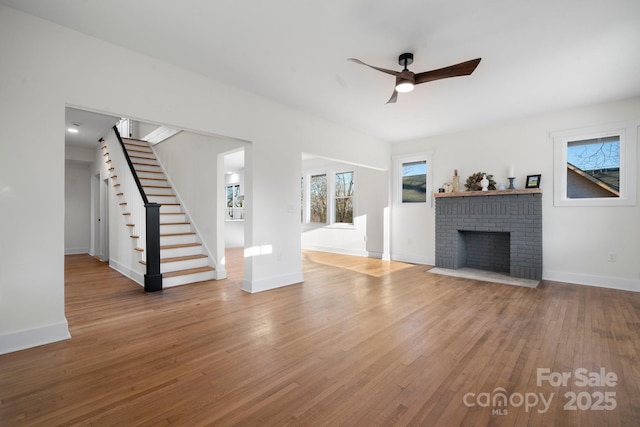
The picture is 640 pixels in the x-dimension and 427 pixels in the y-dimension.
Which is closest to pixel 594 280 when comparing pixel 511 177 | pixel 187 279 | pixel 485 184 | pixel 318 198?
pixel 511 177

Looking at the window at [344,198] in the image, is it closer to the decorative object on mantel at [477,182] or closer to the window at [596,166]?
the decorative object on mantel at [477,182]

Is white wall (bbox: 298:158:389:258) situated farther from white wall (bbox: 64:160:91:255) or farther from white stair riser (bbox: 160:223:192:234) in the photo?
white wall (bbox: 64:160:91:255)

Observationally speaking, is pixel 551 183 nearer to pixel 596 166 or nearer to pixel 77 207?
pixel 596 166

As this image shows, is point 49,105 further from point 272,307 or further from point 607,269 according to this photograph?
point 607,269

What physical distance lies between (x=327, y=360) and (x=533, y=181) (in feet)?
15.8

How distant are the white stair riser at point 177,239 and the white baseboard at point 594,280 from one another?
6.26 metres

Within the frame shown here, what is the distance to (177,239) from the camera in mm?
5363

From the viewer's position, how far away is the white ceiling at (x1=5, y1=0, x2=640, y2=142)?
93.3 inches

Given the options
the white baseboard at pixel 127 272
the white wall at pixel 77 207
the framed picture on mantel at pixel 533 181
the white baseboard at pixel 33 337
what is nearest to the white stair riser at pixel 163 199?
the white baseboard at pixel 127 272

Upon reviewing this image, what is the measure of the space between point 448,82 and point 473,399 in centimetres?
342

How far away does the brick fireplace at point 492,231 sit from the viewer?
195 inches

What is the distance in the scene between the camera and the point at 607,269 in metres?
4.48

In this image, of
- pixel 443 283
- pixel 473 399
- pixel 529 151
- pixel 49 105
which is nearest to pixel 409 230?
pixel 443 283

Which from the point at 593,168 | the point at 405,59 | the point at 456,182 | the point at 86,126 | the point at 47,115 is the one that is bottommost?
the point at 456,182
